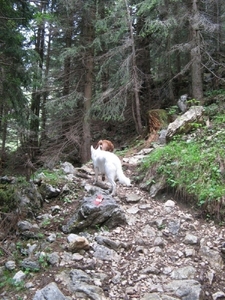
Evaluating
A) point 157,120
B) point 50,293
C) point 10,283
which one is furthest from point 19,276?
point 157,120

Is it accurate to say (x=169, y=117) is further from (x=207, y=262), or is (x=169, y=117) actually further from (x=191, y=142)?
(x=207, y=262)

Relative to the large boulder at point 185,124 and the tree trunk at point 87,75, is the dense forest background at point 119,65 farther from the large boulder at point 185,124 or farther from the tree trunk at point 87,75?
the large boulder at point 185,124

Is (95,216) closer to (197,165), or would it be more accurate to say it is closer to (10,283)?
(10,283)

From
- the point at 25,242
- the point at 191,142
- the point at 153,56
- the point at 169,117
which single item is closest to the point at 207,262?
the point at 25,242

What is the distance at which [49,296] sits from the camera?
10.5 ft

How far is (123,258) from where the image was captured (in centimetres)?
409

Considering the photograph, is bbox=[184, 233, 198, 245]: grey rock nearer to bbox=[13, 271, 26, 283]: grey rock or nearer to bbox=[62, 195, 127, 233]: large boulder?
bbox=[62, 195, 127, 233]: large boulder

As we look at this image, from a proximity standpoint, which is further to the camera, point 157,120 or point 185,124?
point 157,120

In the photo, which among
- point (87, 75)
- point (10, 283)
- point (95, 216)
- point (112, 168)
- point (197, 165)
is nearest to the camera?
point (10, 283)

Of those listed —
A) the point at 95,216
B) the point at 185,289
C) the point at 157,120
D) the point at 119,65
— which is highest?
the point at 119,65

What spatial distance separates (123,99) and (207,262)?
7472 millimetres

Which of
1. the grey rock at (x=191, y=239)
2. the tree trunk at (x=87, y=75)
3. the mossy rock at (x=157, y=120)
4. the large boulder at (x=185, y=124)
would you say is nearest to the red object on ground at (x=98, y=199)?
the grey rock at (x=191, y=239)

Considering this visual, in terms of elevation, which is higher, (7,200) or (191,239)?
(7,200)

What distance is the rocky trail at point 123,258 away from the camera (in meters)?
3.43
